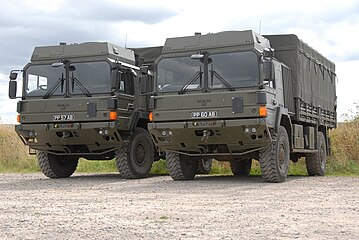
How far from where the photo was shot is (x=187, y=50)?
47.1 ft

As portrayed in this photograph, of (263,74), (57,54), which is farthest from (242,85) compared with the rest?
(57,54)

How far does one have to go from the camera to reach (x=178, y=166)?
14.9 metres

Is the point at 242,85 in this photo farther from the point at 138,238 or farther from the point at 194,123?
the point at 138,238

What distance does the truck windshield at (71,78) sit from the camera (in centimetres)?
1545

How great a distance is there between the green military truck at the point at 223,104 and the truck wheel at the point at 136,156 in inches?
57.0

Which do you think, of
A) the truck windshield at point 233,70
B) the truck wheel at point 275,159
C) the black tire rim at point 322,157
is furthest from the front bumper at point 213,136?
the black tire rim at point 322,157

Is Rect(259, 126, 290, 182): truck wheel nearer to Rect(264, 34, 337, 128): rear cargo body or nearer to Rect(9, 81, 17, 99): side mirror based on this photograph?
Rect(264, 34, 337, 128): rear cargo body

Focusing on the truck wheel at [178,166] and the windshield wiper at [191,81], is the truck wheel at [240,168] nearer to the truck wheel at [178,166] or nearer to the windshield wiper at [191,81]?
the truck wheel at [178,166]

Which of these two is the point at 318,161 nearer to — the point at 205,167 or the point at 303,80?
the point at 303,80

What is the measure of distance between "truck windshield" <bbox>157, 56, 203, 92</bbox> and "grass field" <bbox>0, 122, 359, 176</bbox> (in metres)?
5.72

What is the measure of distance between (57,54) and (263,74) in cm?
541

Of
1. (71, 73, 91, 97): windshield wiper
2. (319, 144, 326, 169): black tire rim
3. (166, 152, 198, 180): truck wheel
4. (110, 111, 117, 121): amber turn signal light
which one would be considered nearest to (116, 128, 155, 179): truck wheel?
(110, 111, 117, 121): amber turn signal light

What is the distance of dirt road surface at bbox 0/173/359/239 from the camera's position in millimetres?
6793

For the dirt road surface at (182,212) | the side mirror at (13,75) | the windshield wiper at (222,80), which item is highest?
the side mirror at (13,75)
